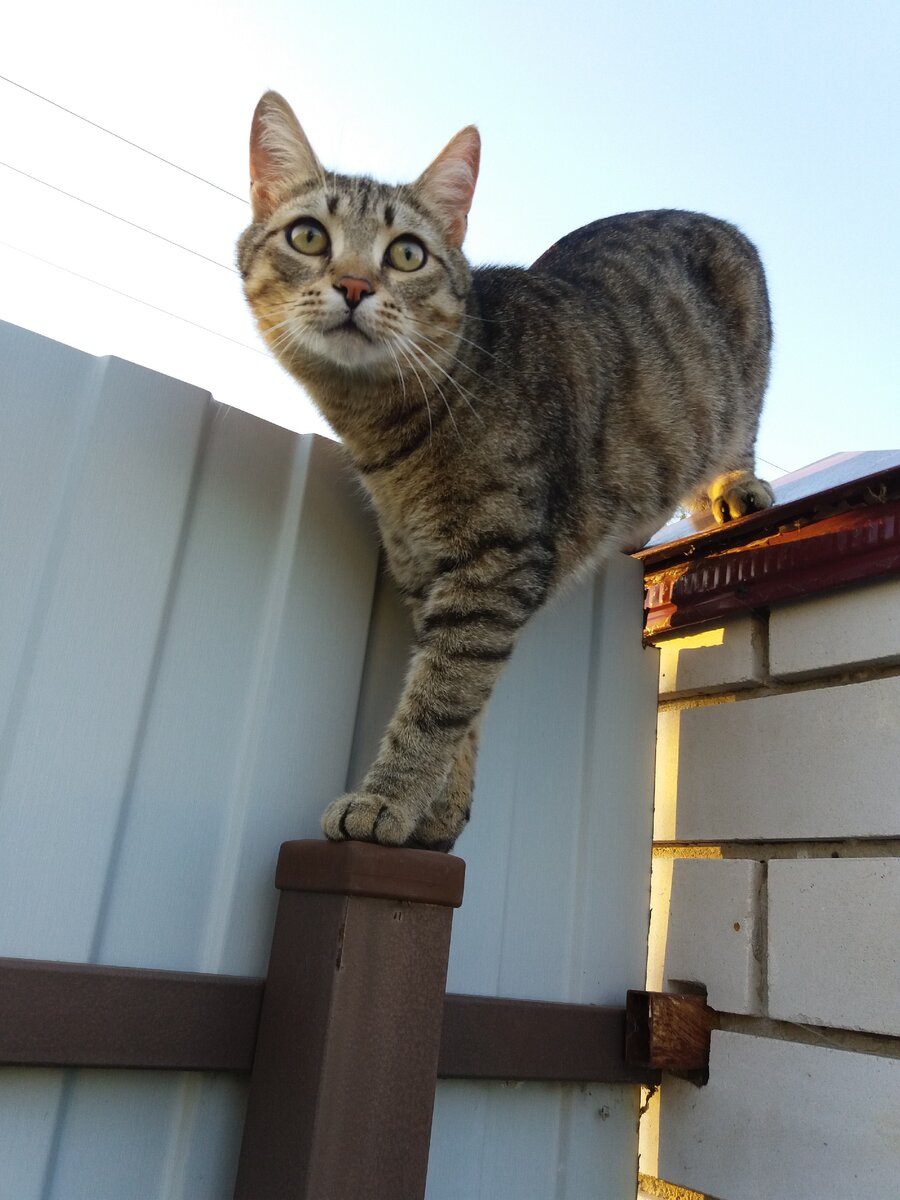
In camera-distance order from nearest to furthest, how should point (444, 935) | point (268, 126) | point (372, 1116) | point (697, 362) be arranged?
point (372, 1116) < point (444, 935) < point (268, 126) < point (697, 362)

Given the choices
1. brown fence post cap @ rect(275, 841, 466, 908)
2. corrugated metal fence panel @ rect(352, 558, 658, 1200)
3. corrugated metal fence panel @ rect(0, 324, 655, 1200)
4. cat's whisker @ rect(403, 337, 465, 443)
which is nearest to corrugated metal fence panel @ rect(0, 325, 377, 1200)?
corrugated metal fence panel @ rect(0, 324, 655, 1200)

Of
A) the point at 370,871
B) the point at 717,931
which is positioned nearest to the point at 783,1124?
the point at 717,931

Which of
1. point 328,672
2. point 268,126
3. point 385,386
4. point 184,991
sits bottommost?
point 184,991

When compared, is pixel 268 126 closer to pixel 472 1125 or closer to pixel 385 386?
pixel 385 386

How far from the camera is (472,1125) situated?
167 centimetres

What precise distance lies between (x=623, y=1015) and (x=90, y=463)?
1.45m

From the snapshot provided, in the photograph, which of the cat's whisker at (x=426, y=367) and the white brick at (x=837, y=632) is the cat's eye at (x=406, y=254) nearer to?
the cat's whisker at (x=426, y=367)

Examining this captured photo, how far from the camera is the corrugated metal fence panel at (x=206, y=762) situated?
135 cm

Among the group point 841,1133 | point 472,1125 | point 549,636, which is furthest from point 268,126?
point 841,1133

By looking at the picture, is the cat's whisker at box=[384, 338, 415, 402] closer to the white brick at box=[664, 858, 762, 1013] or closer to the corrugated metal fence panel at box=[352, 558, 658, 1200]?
the corrugated metal fence panel at box=[352, 558, 658, 1200]

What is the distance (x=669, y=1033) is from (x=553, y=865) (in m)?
0.38

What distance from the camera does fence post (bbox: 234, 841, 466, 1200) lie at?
1.28 metres

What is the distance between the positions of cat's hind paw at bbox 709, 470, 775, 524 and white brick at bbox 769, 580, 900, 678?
0.46 metres

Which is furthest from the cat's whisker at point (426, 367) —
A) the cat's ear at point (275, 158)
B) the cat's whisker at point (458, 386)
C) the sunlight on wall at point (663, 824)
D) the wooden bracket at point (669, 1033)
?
the wooden bracket at point (669, 1033)
